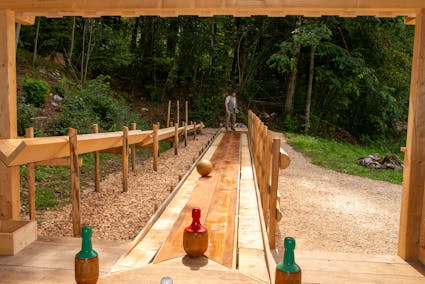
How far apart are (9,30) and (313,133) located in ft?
65.1

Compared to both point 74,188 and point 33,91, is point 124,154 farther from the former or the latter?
point 33,91

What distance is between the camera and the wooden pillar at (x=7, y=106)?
3.81 metres

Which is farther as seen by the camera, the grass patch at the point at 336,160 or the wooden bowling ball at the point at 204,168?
the grass patch at the point at 336,160

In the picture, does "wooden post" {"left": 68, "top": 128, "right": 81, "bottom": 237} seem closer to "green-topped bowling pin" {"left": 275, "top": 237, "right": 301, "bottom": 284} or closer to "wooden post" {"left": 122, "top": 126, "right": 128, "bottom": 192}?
"wooden post" {"left": 122, "top": 126, "right": 128, "bottom": 192}

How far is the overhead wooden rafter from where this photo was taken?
350cm

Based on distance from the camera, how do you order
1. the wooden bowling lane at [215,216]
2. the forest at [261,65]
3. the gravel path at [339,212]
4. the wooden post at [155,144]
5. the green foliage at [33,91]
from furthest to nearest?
the forest at [261,65] < the green foliage at [33,91] < the wooden post at [155,144] < the gravel path at [339,212] < the wooden bowling lane at [215,216]

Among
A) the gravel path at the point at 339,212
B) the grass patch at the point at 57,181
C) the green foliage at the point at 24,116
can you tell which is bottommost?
the gravel path at the point at 339,212

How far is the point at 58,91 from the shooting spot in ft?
49.4

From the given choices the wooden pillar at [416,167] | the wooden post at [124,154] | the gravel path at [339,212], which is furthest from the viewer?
the wooden post at [124,154]

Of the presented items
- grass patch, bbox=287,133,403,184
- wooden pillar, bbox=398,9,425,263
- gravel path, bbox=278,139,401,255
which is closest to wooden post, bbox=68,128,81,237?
gravel path, bbox=278,139,401,255

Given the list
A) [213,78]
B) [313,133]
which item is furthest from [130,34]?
[313,133]

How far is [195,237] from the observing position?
2859 mm

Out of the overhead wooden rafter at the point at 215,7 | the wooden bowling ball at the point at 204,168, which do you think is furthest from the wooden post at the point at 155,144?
the overhead wooden rafter at the point at 215,7

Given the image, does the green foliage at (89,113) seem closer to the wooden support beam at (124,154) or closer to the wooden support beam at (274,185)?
the wooden support beam at (124,154)
